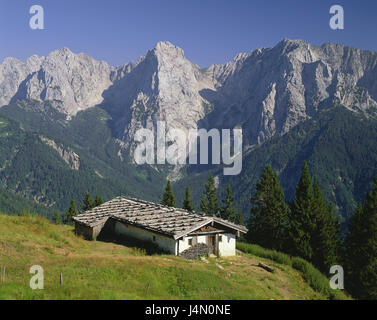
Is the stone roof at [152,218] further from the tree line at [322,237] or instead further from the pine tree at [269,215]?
the pine tree at [269,215]

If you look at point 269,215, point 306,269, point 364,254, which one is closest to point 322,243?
point 364,254

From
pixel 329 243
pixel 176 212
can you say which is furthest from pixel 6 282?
pixel 329 243

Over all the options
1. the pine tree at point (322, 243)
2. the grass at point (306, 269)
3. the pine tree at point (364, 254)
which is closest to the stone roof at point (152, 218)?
the grass at point (306, 269)

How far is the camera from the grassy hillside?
67.8ft

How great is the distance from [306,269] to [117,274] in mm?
22505

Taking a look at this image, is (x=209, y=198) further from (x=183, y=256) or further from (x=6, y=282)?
(x=6, y=282)

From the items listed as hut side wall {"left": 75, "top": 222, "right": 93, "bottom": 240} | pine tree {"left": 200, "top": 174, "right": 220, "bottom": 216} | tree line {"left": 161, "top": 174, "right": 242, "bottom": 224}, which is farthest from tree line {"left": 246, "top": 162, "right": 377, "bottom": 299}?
pine tree {"left": 200, "top": 174, "right": 220, "bottom": 216}

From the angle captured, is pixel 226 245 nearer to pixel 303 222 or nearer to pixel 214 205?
pixel 303 222

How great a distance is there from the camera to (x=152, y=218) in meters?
42.2

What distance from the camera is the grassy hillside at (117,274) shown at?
2067 centimetres
